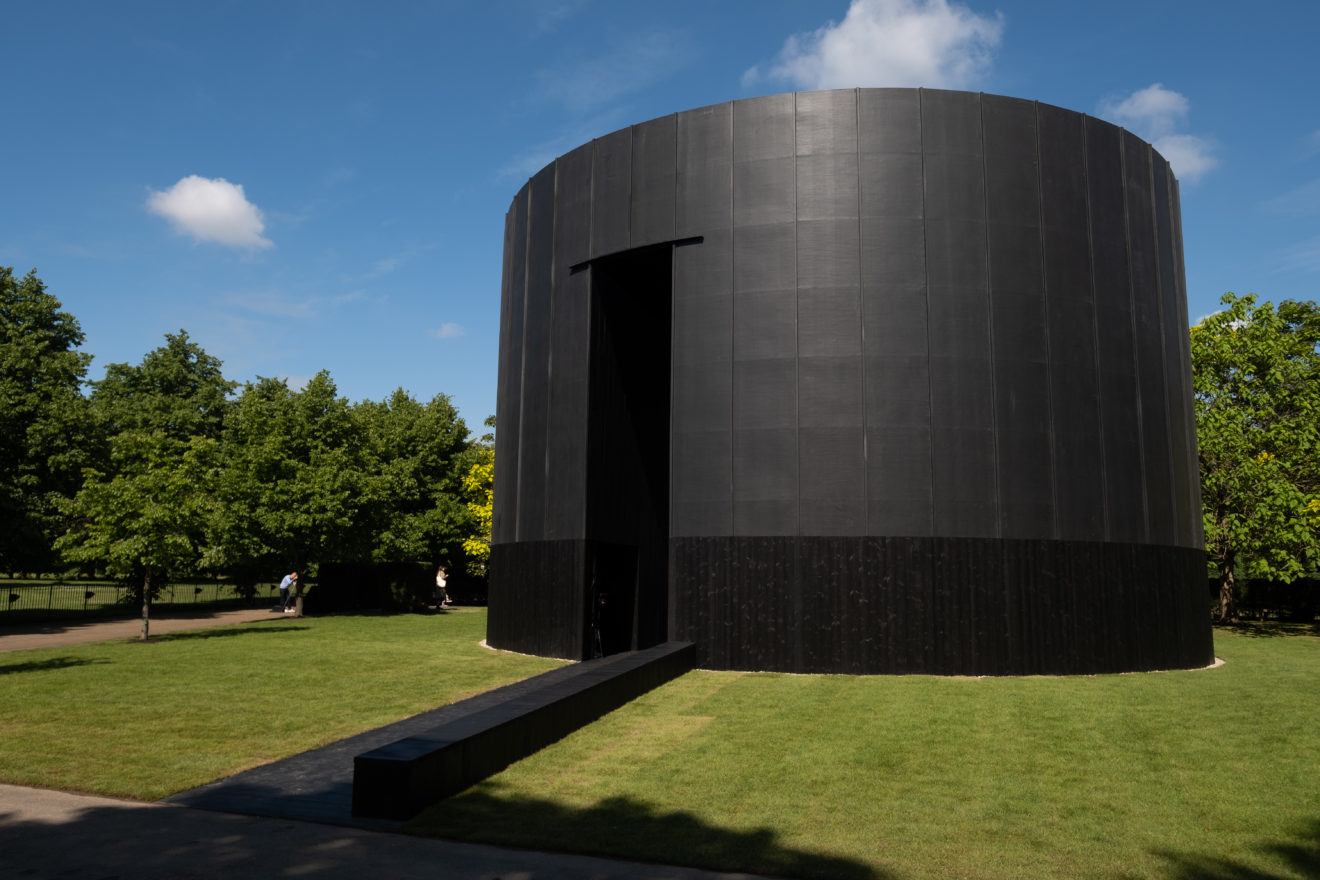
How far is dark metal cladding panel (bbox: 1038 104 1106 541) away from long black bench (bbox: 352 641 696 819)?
10.2 meters

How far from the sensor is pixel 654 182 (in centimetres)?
2042

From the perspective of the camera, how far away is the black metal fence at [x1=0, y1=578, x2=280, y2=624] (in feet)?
107

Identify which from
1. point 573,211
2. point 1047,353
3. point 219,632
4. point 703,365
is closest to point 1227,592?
point 1047,353

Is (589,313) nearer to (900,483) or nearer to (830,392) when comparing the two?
(830,392)

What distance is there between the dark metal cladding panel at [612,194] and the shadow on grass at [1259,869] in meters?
16.6

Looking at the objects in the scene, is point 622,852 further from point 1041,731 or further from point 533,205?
point 533,205

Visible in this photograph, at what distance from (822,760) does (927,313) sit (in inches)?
446

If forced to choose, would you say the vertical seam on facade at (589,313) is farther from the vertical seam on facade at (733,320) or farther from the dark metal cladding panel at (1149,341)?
the dark metal cladding panel at (1149,341)

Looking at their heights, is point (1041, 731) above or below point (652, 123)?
below

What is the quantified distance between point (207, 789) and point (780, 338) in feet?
45.2

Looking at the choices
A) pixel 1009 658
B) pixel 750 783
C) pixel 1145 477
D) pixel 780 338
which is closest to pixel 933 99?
pixel 780 338

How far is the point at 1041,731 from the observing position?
11680 mm

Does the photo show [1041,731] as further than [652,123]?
No

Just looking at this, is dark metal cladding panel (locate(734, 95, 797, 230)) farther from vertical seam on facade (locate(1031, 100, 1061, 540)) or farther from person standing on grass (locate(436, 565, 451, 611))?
person standing on grass (locate(436, 565, 451, 611))
